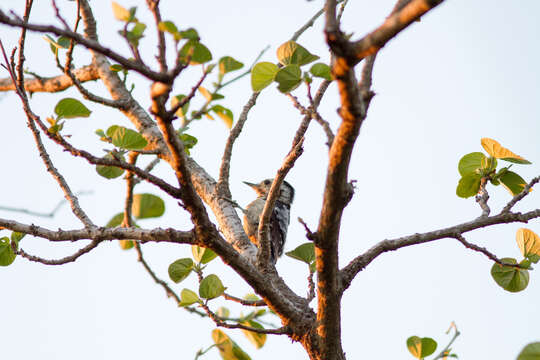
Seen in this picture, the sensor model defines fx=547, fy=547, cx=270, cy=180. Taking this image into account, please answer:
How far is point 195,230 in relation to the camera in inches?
85.7

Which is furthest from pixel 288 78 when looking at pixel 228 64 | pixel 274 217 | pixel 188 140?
pixel 274 217

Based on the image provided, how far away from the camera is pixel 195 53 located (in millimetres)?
1682

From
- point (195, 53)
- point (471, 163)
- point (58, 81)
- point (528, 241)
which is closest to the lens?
point (195, 53)

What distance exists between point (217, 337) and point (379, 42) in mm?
1708

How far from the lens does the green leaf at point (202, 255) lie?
107 inches

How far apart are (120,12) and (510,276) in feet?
6.97

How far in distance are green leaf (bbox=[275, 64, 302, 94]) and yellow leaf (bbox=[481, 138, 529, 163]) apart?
1.07 metres

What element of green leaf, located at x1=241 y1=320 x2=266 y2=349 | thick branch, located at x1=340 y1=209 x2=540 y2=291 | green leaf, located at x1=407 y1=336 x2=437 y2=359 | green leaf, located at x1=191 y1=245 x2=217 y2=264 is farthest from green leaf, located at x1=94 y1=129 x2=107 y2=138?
green leaf, located at x1=407 y1=336 x2=437 y2=359

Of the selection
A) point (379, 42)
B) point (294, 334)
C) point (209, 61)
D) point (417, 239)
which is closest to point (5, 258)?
point (294, 334)

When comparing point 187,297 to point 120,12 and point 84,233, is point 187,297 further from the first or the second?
Answer: point 120,12

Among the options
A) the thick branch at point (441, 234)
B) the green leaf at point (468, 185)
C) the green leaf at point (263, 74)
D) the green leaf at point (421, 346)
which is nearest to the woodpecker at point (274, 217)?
the green leaf at point (468, 185)

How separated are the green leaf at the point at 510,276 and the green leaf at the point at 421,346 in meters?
0.50

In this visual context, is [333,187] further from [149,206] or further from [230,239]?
[230,239]

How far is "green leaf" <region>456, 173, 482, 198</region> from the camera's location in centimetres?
275
